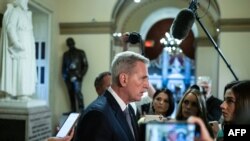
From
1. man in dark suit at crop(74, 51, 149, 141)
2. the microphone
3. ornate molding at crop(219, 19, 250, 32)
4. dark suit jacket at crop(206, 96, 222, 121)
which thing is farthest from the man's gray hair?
ornate molding at crop(219, 19, 250, 32)

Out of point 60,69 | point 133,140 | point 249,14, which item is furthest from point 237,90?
point 60,69

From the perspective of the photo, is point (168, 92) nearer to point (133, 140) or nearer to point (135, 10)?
point (133, 140)

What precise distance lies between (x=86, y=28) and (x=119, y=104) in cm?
629

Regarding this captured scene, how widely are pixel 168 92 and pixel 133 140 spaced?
1682mm

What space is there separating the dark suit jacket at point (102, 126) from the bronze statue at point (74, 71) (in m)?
5.83

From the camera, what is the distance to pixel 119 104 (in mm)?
1687

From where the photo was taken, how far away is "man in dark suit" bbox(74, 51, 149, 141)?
1.46 metres

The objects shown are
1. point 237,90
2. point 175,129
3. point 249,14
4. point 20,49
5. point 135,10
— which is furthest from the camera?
point 135,10

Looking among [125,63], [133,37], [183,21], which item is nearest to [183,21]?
[183,21]

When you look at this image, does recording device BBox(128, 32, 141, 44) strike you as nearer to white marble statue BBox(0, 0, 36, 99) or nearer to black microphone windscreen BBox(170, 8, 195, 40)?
black microphone windscreen BBox(170, 8, 195, 40)

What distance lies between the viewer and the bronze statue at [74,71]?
736 cm

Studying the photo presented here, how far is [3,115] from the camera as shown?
5.13 metres

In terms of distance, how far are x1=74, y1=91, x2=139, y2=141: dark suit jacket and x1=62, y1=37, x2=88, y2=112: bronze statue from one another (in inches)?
229

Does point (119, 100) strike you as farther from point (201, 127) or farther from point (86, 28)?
point (86, 28)
